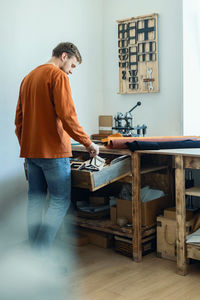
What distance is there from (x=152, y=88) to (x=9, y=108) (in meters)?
1.40

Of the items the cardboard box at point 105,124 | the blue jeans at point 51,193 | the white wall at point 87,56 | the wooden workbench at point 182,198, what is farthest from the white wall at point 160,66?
the blue jeans at point 51,193

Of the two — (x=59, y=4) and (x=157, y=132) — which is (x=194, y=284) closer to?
(x=157, y=132)

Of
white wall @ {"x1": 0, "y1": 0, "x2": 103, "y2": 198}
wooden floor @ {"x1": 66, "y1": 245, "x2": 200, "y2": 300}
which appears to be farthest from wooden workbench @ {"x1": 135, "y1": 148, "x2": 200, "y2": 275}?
white wall @ {"x1": 0, "y1": 0, "x2": 103, "y2": 198}

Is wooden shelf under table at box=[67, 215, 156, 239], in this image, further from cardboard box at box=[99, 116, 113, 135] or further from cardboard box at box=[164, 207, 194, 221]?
cardboard box at box=[99, 116, 113, 135]

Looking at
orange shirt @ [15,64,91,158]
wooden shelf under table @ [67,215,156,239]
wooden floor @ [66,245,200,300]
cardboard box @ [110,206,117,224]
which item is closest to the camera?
wooden floor @ [66,245,200,300]

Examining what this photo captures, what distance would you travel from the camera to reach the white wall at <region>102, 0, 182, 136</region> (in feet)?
11.9

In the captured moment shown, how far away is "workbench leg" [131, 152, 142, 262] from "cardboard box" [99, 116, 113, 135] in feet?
4.29

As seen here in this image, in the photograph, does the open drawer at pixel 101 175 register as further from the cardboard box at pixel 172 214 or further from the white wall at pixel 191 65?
the white wall at pixel 191 65

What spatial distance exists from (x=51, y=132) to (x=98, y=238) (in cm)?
115

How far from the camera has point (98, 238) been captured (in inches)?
129

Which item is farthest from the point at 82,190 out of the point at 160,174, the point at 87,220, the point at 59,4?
the point at 59,4

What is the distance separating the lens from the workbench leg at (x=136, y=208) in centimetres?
288

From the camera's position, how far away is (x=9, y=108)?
10.9 ft

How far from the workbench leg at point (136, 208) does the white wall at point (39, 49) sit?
3.69 ft
